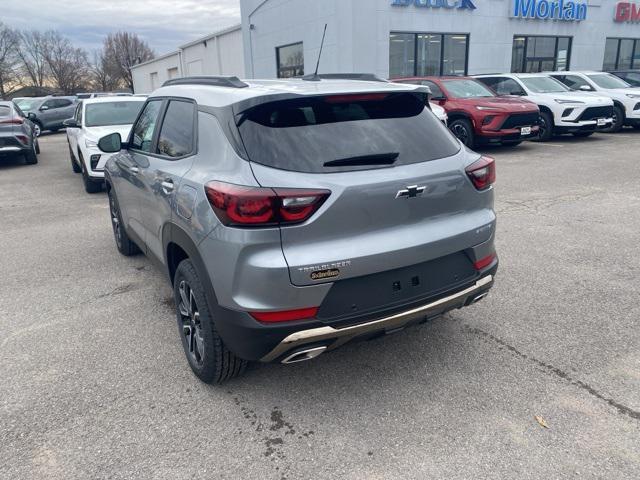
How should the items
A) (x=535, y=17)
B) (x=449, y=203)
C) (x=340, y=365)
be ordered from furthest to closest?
1. (x=535, y=17)
2. (x=340, y=365)
3. (x=449, y=203)

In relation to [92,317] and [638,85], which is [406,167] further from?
[638,85]

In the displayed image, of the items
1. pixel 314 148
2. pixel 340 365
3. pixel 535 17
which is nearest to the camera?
pixel 314 148

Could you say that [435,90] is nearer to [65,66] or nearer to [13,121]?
[13,121]

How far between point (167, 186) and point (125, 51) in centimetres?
8590

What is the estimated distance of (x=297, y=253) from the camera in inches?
94.1

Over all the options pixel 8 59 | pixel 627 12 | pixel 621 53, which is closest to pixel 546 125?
pixel 627 12

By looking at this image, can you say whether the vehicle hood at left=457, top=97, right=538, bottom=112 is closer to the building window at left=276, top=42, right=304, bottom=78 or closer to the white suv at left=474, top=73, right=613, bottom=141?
the white suv at left=474, top=73, right=613, bottom=141

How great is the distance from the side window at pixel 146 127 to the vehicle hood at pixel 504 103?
29.6 feet

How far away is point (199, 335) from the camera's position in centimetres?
303

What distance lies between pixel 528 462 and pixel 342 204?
4.85ft

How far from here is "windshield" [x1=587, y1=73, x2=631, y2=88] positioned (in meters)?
14.8

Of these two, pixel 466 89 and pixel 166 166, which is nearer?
pixel 166 166

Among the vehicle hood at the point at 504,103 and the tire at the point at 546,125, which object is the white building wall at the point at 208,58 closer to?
the tire at the point at 546,125

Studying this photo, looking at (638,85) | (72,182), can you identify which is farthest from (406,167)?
(638,85)
